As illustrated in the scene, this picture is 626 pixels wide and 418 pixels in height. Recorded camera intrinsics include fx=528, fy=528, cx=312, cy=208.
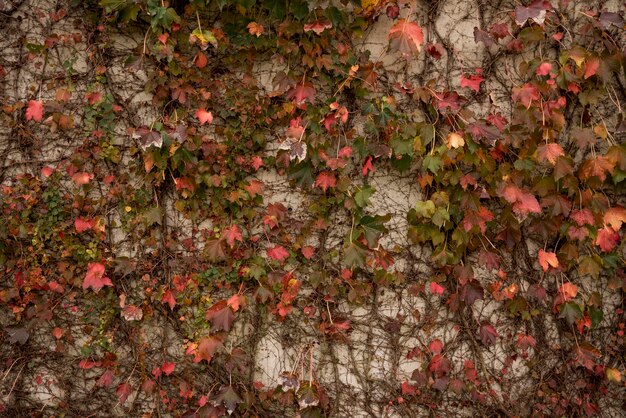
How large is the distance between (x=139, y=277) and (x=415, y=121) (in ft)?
6.41

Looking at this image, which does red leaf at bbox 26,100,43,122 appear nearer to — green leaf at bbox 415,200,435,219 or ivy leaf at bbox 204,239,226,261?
ivy leaf at bbox 204,239,226,261

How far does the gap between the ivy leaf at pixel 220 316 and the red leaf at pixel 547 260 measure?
73.3 inches

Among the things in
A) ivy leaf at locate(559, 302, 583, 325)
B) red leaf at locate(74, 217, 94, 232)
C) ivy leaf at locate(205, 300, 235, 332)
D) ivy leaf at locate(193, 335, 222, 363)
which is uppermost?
red leaf at locate(74, 217, 94, 232)

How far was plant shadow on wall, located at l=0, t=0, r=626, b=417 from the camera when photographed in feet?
10.1

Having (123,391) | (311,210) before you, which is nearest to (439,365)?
(311,210)

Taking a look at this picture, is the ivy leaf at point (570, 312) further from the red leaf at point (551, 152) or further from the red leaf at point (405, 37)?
the red leaf at point (405, 37)

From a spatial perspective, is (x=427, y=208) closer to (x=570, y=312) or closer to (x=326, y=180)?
(x=326, y=180)

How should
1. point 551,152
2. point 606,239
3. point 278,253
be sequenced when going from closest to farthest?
point 551,152, point 606,239, point 278,253

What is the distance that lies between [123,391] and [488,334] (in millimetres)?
2271

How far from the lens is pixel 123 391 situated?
325 cm

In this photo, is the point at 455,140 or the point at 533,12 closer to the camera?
the point at 533,12

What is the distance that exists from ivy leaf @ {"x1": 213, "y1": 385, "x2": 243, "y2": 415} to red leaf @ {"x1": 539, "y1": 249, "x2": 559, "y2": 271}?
1.98m

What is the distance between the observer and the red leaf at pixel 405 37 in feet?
9.33

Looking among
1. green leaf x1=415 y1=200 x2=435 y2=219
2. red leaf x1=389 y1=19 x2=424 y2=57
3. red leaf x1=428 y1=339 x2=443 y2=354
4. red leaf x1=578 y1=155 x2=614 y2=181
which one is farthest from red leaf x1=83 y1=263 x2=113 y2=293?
red leaf x1=578 y1=155 x2=614 y2=181
